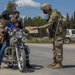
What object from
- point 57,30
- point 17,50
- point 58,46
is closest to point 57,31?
point 57,30

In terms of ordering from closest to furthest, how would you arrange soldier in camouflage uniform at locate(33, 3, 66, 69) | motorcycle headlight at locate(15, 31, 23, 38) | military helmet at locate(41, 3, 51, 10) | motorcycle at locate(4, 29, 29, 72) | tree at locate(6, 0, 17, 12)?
motorcycle at locate(4, 29, 29, 72), motorcycle headlight at locate(15, 31, 23, 38), military helmet at locate(41, 3, 51, 10), soldier in camouflage uniform at locate(33, 3, 66, 69), tree at locate(6, 0, 17, 12)

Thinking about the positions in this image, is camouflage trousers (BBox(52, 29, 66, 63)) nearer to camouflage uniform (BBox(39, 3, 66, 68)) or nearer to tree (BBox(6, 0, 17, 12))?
camouflage uniform (BBox(39, 3, 66, 68))

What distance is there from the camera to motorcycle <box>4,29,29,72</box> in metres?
9.27

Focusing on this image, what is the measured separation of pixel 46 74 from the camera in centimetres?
893

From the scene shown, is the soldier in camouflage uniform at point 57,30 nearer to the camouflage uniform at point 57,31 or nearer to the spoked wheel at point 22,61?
the camouflage uniform at point 57,31

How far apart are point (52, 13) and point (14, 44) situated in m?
1.40

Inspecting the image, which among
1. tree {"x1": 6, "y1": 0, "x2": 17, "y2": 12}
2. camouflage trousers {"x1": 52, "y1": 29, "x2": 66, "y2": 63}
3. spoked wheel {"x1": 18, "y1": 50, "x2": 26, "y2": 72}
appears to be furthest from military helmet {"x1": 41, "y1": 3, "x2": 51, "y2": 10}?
tree {"x1": 6, "y1": 0, "x2": 17, "y2": 12}

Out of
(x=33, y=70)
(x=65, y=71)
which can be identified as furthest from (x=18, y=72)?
(x=65, y=71)

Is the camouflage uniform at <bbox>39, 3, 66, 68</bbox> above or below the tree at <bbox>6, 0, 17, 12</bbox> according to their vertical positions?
below

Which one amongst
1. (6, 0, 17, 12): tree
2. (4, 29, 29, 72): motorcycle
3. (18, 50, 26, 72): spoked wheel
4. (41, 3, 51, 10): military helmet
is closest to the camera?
(18, 50, 26, 72): spoked wheel

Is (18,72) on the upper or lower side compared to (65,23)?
lower

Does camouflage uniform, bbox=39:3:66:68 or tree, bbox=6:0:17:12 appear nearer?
camouflage uniform, bbox=39:3:66:68

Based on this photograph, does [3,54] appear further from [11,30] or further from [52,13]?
[52,13]

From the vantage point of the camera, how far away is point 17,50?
31.0 ft
